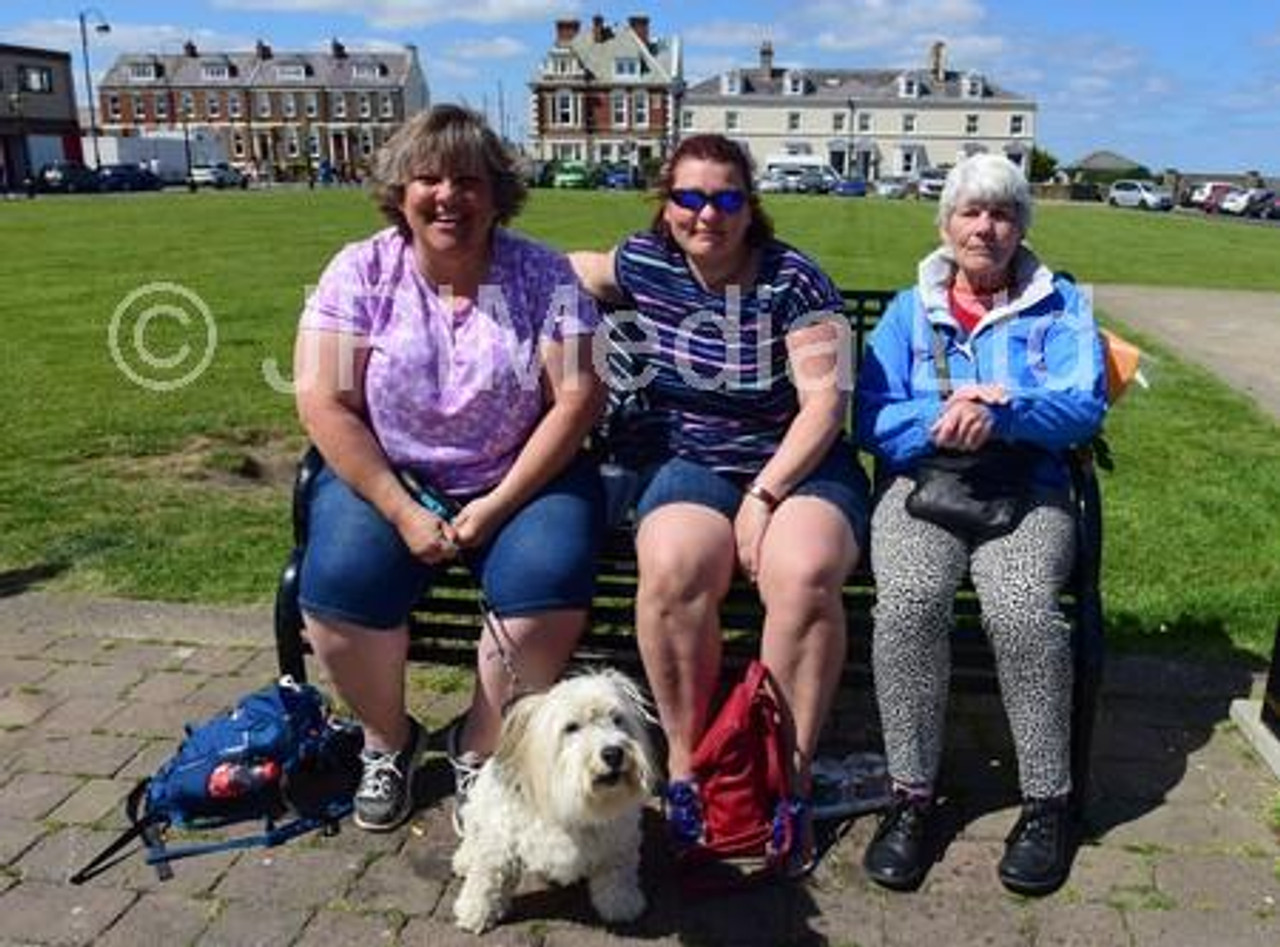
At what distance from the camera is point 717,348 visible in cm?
364

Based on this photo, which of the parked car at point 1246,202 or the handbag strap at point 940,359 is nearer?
the handbag strap at point 940,359

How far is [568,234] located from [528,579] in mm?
23045

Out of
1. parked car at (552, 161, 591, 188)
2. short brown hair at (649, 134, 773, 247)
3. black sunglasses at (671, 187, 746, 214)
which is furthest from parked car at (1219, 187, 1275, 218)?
black sunglasses at (671, 187, 746, 214)

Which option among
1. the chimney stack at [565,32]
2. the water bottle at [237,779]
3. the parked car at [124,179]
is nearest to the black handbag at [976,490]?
the water bottle at [237,779]

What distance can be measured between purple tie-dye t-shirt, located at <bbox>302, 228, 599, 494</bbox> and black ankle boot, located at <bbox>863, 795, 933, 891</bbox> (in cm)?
140

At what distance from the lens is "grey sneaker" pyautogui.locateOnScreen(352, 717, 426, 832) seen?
3.40 meters

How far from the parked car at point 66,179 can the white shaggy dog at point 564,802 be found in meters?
64.0

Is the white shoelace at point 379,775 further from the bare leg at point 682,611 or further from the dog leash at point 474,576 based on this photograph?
the bare leg at point 682,611

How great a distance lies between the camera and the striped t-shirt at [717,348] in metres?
3.62

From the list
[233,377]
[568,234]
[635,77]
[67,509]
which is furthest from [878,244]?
[635,77]

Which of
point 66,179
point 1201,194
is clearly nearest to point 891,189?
point 1201,194

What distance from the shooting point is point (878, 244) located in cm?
2438

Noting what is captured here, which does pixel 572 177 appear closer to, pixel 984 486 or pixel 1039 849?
pixel 984 486

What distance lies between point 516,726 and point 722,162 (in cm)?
164
